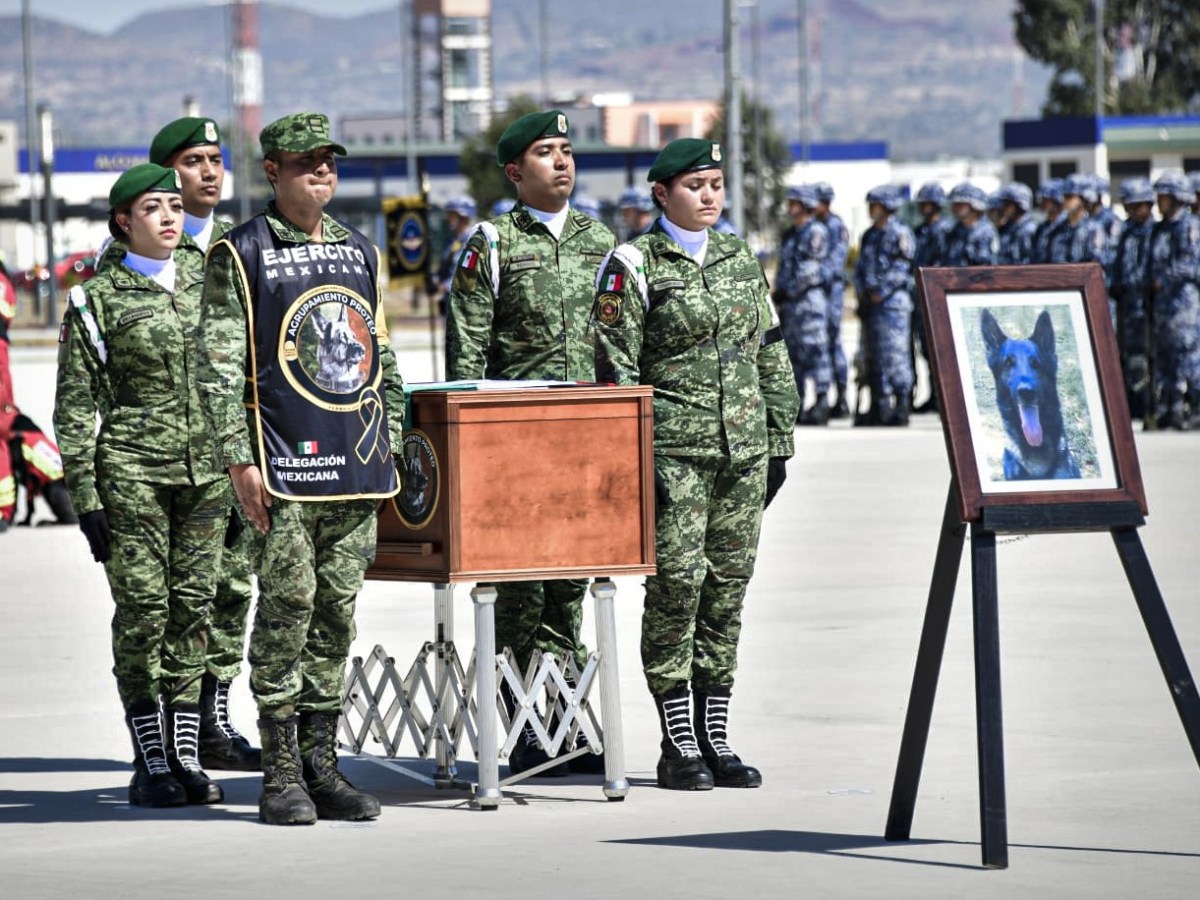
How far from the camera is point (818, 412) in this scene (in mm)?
24000

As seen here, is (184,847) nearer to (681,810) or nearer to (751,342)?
(681,810)

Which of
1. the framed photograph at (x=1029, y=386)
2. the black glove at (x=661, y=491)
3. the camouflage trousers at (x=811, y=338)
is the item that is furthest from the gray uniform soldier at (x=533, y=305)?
the camouflage trousers at (x=811, y=338)

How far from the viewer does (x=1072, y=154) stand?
219 ft

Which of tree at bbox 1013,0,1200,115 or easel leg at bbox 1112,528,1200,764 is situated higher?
tree at bbox 1013,0,1200,115

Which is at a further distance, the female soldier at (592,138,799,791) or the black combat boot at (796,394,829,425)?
the black combat boot at (796,394,829,425)

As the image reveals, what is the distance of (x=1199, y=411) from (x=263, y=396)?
1648cm

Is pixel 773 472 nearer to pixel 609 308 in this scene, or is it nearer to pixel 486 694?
pixel 609 308

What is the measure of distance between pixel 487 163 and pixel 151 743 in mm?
66271

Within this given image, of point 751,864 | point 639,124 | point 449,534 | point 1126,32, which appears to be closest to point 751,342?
point 449,534

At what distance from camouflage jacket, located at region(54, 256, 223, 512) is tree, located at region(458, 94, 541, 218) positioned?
203 feet

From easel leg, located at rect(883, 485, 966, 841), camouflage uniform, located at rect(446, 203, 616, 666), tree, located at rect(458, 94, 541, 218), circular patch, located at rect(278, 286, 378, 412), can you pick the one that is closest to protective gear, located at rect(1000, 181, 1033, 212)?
Result: camouflage uniform, located at rect(446, 203, 616, 666)

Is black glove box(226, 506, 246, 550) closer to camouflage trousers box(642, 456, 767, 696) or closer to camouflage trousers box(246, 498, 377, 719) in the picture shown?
camouflage trousers box(246, 498, 377, 719)

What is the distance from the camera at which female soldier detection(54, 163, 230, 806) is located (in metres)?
7.84

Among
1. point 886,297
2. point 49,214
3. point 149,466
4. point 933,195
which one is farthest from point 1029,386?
point 49,214
